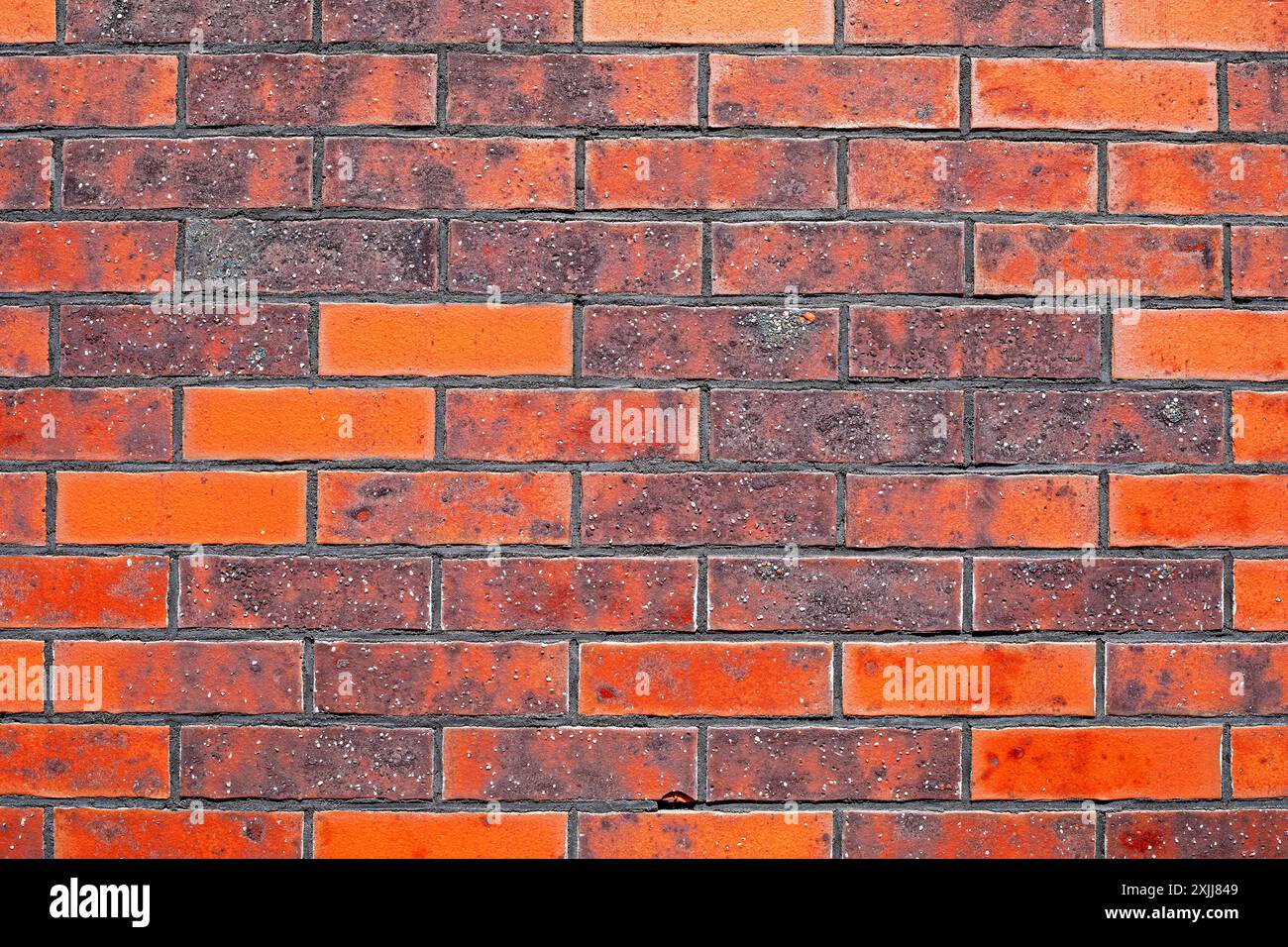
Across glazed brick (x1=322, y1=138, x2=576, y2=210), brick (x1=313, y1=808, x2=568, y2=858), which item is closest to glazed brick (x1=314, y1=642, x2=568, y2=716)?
brick (x1=313, y1=808, x2=568, y2=858)

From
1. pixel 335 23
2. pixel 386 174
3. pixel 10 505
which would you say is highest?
pixel 335 23

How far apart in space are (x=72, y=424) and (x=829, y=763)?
103cm

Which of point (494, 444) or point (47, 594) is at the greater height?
point (494, 444)

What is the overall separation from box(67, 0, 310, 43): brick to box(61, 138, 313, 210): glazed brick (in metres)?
0.13

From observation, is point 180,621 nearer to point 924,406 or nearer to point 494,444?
point 494,444

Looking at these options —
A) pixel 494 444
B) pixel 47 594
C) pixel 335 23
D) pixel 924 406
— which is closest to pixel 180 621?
pixel 47 594

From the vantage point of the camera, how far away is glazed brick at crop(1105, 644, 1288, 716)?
0.90 meters

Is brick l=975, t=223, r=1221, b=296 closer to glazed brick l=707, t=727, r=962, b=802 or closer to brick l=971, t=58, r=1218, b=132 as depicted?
brick l=971, t=58, r=1218, b=132

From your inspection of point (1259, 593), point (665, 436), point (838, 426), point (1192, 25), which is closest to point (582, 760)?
point (665, 436)

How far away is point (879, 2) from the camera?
896 mm

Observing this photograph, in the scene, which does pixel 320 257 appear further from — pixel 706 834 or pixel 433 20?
pixel 706 834

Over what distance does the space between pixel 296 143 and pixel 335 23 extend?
6.2 inches

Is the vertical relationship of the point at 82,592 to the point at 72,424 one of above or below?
below

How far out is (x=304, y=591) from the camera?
0.90 metres
